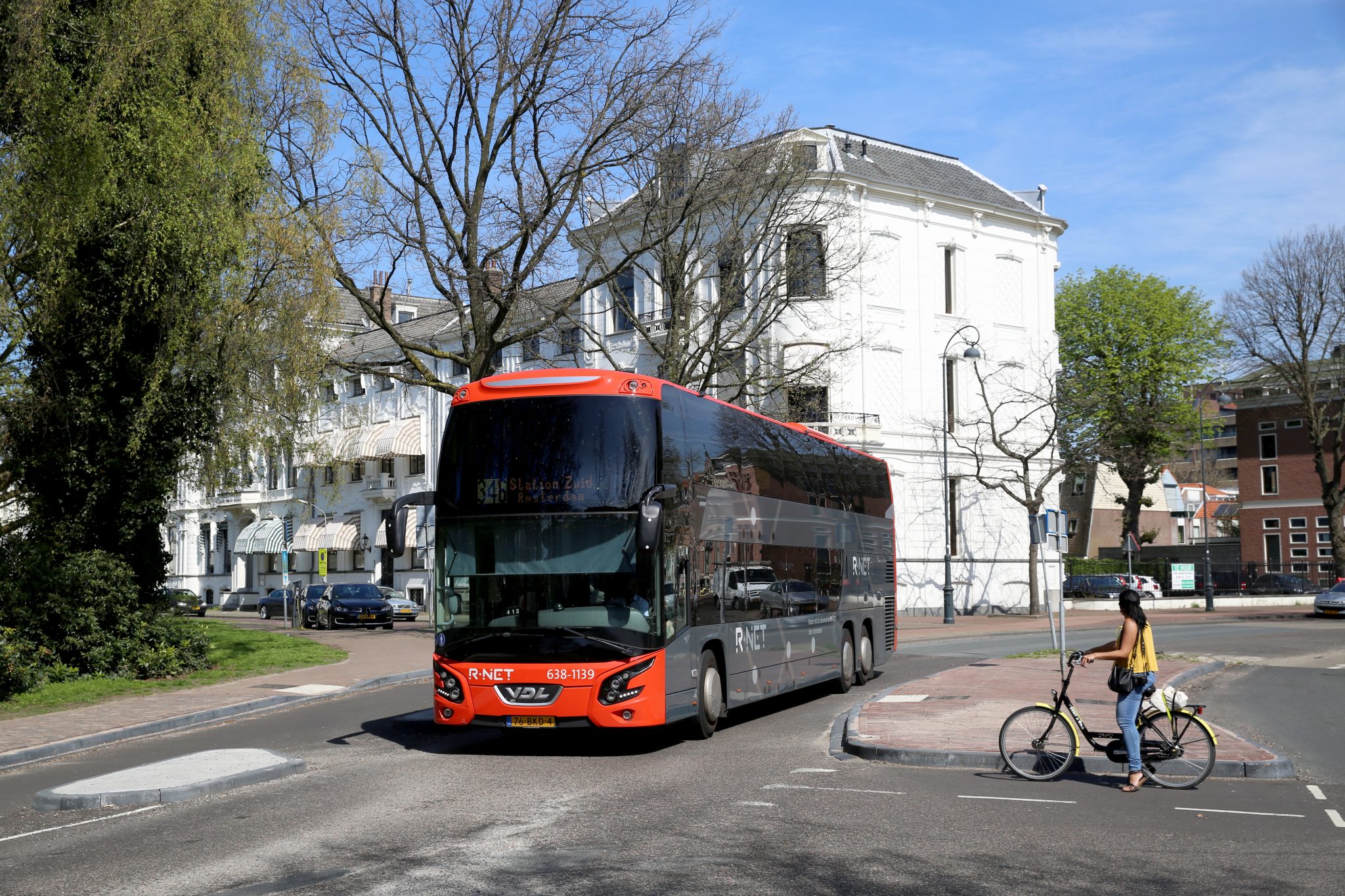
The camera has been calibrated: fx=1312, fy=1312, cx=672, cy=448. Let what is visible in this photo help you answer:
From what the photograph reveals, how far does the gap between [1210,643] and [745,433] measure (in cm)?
2108

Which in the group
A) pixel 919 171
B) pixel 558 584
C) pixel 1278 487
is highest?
pixel 919 171

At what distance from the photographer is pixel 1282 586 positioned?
209ft

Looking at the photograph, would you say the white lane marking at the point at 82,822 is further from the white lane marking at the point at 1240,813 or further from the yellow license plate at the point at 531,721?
the white lane marking at the point at 1240,813

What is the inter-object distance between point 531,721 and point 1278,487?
70791 millimetres

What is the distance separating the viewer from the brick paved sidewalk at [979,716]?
12.6m

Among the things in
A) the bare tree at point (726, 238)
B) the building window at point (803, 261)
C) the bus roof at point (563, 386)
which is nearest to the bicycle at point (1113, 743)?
the bus roof at point (563, 386)

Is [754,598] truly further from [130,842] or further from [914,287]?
[914,287]

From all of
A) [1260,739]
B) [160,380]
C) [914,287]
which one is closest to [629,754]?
[1260,739]

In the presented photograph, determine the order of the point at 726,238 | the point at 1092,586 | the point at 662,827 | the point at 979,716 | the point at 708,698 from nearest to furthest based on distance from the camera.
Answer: the point at 662,827 → the point at 708,698 → the point at 979,716 → the point at 726,238 → the point at 1092,586

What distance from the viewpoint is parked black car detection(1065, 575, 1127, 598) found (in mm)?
60344

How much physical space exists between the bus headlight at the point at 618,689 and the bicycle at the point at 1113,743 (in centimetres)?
365

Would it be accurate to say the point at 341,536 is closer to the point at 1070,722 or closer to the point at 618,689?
the point at 618,689

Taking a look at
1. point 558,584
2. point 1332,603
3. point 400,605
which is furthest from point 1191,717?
point 1332,603

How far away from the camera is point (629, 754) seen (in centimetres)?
1399
